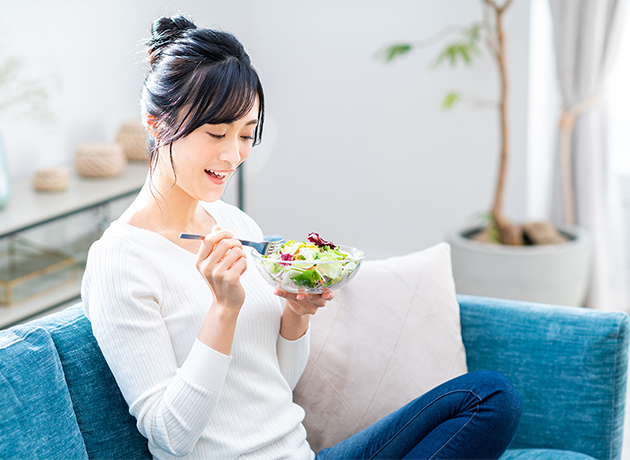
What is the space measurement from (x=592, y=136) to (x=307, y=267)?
7.57 feet

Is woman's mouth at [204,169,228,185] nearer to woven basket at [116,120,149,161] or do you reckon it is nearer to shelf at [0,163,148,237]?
shelf at [0,163,148,237]

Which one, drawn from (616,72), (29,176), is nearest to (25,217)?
(29,176)

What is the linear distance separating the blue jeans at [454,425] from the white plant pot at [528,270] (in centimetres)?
158

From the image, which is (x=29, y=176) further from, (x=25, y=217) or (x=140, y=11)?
(x=140, y=11)

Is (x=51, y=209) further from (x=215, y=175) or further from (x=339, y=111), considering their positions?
(x=339, y=111)

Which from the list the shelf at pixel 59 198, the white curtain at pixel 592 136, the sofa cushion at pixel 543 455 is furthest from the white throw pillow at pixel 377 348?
the white curtain at pixel 592 136

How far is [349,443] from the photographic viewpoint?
1303 millimetres

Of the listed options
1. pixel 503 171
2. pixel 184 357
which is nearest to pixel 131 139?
pixel 503 171

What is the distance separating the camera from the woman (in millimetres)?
1082

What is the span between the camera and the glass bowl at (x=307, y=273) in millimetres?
1106

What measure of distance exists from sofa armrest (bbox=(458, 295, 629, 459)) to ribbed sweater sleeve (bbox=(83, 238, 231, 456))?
737 mm

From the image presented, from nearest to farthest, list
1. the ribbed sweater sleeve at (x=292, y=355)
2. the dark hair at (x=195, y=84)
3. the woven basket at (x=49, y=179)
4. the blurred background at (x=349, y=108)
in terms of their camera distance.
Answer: the dark hair at (x=195, y=84) → the ribbed sweater sleeve at (x=292, y=355) → the woven basket at (x=49, y=179) → the blurred background at (x=349, y=108)

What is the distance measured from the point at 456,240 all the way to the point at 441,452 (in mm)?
1824

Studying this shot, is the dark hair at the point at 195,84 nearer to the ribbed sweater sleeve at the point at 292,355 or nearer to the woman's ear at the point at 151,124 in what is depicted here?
the woman's ear at the point at 151,124
